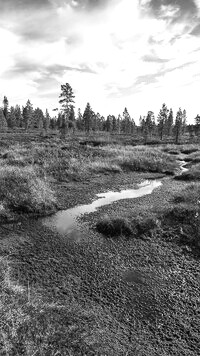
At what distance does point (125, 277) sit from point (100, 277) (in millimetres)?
842

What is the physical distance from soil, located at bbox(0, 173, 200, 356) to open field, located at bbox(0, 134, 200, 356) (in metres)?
0.03

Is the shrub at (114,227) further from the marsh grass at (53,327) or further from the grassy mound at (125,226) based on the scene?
the marsh grass at (53,327)

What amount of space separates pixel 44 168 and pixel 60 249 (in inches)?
511

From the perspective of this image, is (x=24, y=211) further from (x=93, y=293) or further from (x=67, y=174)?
(x=67, y=174)

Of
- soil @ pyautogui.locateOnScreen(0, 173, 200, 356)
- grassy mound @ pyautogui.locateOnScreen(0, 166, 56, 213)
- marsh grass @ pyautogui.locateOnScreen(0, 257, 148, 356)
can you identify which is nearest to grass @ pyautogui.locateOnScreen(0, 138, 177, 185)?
grassy mound @ pyautogui.locateOnScreen(0, 166, 56, 213)

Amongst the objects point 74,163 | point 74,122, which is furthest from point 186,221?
point 74,122

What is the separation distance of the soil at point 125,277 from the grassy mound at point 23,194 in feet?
4.10

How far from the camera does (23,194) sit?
1313cm

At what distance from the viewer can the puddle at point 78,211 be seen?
36.9 ft

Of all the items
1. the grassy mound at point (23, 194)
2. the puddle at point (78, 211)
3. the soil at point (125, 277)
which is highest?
the grassy mound at point (23, 194)

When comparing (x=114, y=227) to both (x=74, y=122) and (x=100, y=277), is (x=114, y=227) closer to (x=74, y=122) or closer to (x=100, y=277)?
(x=100, y=277)

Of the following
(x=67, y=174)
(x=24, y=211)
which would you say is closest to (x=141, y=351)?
(x=24, y=211)

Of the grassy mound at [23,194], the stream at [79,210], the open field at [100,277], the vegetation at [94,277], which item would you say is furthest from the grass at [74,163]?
the open field at [100,277]

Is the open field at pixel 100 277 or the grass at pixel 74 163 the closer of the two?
the open field at pixel 100 277
